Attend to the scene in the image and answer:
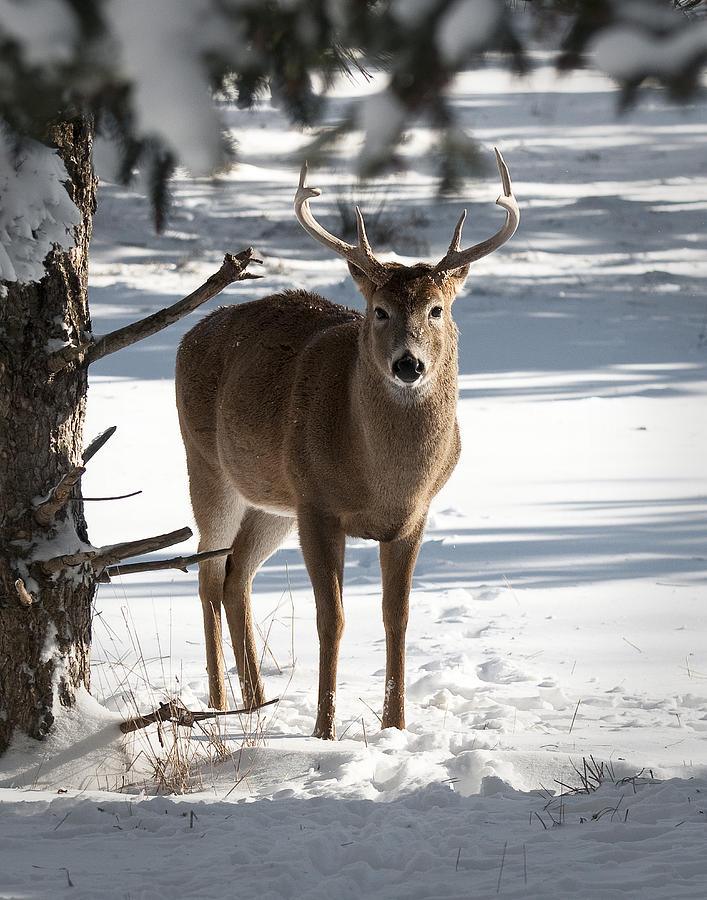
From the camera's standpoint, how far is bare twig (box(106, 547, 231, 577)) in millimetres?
3885

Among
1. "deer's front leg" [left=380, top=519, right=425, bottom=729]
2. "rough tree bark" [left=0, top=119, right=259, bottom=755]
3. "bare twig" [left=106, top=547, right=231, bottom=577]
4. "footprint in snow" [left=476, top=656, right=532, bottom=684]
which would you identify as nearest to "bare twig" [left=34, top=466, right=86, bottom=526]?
"rough tree bark" [left=0, top=119, right=259, bottom=755]

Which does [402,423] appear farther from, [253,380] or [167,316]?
[167,316]

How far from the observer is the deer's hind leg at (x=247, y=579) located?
5.62 meters

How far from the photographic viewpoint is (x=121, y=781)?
13.4 ft

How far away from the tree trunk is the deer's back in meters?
1.43

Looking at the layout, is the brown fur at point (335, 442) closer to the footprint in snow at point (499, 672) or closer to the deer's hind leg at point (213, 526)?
the deer's hind leg at point (213, 526)

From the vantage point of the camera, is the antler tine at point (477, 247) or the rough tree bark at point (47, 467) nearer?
the rough tree bark at point (47, 467)

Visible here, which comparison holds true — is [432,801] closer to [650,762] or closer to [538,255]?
[650,762]

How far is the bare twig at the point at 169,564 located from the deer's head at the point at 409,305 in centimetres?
122

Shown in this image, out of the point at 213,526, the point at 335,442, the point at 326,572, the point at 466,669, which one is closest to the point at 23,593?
the point at 326,572

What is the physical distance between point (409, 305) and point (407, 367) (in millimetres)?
305

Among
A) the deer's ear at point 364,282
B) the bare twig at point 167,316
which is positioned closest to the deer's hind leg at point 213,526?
the deer's ear at point 364,282

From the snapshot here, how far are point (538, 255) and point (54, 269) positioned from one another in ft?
55.6

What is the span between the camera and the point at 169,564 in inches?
156
